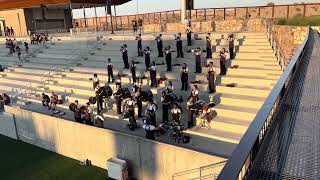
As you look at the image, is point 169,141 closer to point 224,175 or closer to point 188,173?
point 188,173

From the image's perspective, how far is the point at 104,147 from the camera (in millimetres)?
10703

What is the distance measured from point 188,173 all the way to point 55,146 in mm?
6036

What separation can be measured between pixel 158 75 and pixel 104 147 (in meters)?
5.38

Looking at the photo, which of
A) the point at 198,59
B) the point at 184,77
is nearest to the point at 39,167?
the point at 184,77

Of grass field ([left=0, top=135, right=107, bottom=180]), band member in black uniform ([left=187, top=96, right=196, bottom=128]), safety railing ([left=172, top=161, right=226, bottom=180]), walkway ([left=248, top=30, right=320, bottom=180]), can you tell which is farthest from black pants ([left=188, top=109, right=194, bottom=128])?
walkway ([left=248, top=30, right=320, bottom=180])

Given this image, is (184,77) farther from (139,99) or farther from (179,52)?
(179,52)

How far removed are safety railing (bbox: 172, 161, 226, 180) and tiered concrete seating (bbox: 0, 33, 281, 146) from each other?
1.84 m

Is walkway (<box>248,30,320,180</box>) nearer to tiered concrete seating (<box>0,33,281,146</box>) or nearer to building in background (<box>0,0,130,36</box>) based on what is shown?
tiered concrete seating (<box>0,33,281,146</box>)

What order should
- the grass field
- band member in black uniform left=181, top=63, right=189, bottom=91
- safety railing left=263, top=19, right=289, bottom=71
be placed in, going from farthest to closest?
safety railing left=263, top=19, right=289, bottom=71, band member in black uniform left=181, top=63, right=189, bottom=91, the grass field

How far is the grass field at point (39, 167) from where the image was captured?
10.2m

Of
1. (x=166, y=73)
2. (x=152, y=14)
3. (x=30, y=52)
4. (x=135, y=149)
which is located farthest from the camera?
(x=152, y=14)

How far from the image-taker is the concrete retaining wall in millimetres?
8781

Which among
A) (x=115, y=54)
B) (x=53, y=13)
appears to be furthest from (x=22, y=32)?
(x=115, y=54)

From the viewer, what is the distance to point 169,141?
10.1 metres
